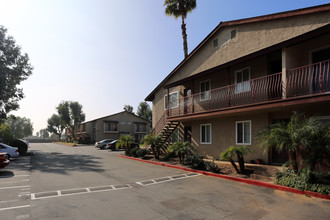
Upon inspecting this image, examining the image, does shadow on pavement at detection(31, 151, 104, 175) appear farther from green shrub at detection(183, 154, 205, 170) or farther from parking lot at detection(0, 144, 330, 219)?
green shrub at detection(183, 154, 205, 170)

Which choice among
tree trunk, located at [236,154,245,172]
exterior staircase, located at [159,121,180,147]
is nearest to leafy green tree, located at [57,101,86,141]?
exterior staircase, located at [159,121,180,147]

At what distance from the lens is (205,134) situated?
49.0 ft

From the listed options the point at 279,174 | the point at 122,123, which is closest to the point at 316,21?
the point at 279,174

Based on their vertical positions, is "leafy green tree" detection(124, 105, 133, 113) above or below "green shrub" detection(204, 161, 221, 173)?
above

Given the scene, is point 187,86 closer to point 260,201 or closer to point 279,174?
point 279,174

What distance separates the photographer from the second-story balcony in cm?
871

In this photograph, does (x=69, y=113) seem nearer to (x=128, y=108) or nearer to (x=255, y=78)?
(x=128, y=108)

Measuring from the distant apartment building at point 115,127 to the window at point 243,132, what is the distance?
34.7 meters

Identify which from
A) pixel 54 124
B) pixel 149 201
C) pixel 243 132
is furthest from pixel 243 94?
pixel 54 124

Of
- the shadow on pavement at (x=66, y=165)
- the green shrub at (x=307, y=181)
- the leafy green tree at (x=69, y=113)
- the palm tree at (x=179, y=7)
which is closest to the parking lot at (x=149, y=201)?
the green shrub at (x=307, y=181)

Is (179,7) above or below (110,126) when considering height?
above

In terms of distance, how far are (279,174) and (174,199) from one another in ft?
14.5

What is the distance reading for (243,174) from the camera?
9.76 m

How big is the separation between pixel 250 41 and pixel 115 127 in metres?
40.8
